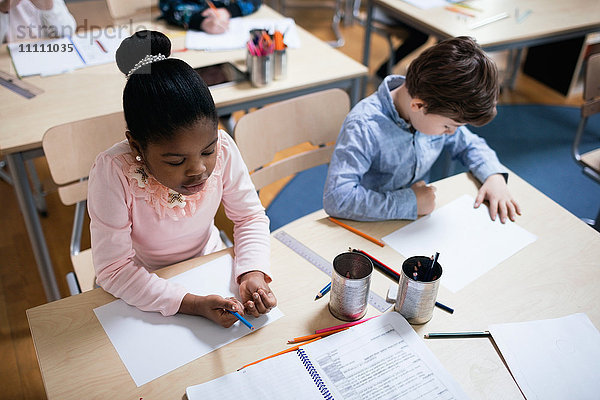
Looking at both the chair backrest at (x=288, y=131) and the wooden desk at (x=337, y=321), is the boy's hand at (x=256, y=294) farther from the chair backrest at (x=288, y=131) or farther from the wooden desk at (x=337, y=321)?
the chair backrest at (x=288, y=131)

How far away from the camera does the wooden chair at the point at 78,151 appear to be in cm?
132

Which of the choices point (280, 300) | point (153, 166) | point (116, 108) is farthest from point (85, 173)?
point (280, 300)

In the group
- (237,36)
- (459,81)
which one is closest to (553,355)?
(459,81)

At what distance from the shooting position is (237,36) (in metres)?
2.20

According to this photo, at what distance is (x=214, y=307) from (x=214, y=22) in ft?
5.32

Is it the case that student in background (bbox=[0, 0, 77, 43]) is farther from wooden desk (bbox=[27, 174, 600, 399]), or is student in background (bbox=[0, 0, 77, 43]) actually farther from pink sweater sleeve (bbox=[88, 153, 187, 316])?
wooden desk (bbox=[27, 174, 600, 399])

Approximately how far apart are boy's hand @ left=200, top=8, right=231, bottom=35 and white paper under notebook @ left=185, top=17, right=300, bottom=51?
0.07 ft

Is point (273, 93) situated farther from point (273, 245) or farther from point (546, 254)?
point (546, 254)

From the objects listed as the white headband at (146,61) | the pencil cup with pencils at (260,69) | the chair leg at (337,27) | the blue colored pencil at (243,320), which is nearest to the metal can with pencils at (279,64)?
the pencil cup with pencils at (260,69)

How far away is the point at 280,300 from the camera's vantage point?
99cm

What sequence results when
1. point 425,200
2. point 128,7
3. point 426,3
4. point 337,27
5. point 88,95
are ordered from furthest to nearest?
point 337,27
point 426,3
point 128,7
point 88,95
point 425,200

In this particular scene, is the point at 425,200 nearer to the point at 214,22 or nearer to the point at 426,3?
the point at 214,22

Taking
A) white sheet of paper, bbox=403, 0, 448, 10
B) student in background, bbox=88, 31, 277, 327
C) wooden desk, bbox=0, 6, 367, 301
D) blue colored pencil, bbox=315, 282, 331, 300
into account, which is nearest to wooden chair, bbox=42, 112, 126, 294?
wooden desk, bbox=0, 6, 367, 301

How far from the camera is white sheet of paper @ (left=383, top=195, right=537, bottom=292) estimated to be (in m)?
1.08
